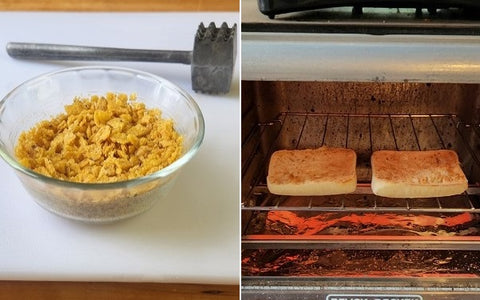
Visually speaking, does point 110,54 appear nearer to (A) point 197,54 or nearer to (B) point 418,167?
(A) point 197,54

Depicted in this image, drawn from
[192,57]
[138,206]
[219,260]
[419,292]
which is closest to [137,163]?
[138,206]

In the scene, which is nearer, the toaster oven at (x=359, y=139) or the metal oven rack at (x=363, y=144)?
the toaster oven at (x=359, y=139)

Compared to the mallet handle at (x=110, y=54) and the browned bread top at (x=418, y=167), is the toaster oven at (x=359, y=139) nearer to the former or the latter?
the browned bread top at (x=418, y=167)

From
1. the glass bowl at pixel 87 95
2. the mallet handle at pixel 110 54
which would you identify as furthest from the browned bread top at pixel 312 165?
the mallet handle at pixel 110 54

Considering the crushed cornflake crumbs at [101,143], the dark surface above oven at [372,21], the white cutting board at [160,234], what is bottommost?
the white cutting board at [160,234]

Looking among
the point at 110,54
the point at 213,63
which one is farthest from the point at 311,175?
the point at 110,54

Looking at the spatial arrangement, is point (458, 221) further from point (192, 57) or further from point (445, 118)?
point (192, 57)

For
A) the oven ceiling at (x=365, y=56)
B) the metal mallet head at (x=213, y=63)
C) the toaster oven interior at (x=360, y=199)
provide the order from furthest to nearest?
the metal mallet head at (x=213, y=63) → the toaster oven interior at (x=360, y=199) → the oven ceiling at (x=365, y=56)
